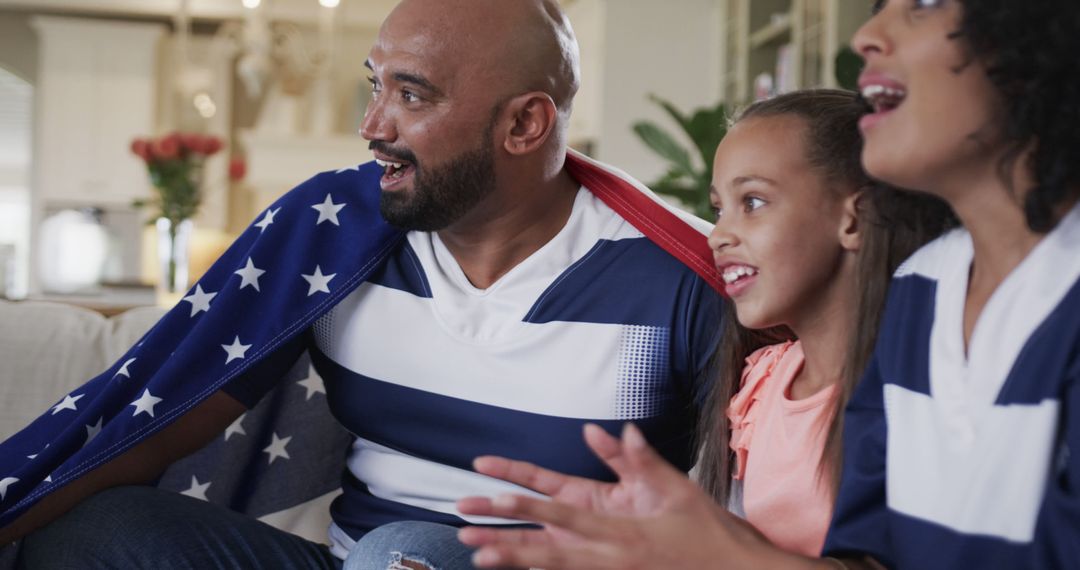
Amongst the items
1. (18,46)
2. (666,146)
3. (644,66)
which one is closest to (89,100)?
(18,46)

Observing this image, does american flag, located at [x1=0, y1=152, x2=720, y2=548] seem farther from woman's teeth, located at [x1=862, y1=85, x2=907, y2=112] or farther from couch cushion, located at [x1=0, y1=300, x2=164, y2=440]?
woman's teeth, located at [x1=862, y1=85, x2=907, y2=112]

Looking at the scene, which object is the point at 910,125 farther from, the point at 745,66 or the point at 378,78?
the point at 745,66

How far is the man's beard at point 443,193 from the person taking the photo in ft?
4.79

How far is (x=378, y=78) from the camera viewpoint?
1503 millimetres

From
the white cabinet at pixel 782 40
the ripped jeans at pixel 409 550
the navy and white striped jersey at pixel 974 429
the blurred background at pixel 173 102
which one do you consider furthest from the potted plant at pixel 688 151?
the blurred background at pixel 173 102

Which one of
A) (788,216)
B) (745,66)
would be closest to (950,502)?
(788,216)

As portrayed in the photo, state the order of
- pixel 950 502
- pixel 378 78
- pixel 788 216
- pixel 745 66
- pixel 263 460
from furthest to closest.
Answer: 1. pixel 745 66
2. pixel 263 460
3. pixel 378 78
4. pixel 788 216
5. pixel 950 502

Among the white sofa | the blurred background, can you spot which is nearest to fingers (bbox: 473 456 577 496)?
the white sofa

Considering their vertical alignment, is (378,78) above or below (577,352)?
above

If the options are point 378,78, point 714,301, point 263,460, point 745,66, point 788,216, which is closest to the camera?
point 788,216

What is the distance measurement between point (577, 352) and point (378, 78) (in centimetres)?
47

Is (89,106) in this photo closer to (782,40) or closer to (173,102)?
(173,102)

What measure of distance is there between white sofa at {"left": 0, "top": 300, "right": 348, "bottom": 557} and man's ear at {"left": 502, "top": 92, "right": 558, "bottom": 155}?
49 cm

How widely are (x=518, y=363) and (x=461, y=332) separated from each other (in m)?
0.09
